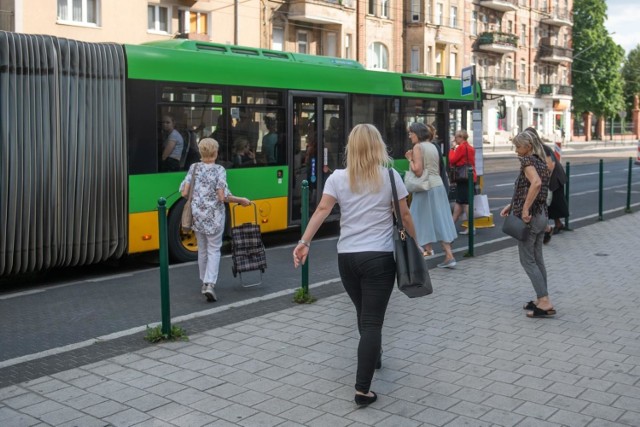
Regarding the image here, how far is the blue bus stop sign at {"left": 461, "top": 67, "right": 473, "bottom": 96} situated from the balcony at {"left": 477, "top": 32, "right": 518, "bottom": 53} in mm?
48432

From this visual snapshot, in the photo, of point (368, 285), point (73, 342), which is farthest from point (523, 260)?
point (73, 342)

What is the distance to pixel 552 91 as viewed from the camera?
234 feet

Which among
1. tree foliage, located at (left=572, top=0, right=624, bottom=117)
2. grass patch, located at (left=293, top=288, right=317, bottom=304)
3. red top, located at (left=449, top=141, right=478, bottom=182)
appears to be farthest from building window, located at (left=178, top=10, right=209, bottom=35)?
tree foliage, located at (left=572, top=0, right=624, bottom=117)

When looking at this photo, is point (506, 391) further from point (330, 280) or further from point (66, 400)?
point (330, 280)

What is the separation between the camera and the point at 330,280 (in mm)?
9227

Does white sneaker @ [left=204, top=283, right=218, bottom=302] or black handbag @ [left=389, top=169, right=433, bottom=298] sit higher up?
black handbag @ [left=389, top=169, right=433, bottom=298]

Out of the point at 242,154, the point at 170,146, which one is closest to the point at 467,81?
the point at 242,154

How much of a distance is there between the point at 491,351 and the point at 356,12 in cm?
3975

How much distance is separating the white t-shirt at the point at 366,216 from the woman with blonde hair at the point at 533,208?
251 centimetres

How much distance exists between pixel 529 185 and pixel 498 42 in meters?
56.9

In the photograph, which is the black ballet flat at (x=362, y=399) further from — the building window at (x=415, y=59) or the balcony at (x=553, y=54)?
the balcony at (x=553, y=54)

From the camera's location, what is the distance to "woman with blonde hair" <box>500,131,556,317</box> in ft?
23.7

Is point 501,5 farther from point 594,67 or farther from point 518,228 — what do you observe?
point 518,228

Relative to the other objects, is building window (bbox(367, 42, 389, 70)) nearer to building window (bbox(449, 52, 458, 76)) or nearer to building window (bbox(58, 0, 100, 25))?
building window (bbox(449, 52, 458, 76))
